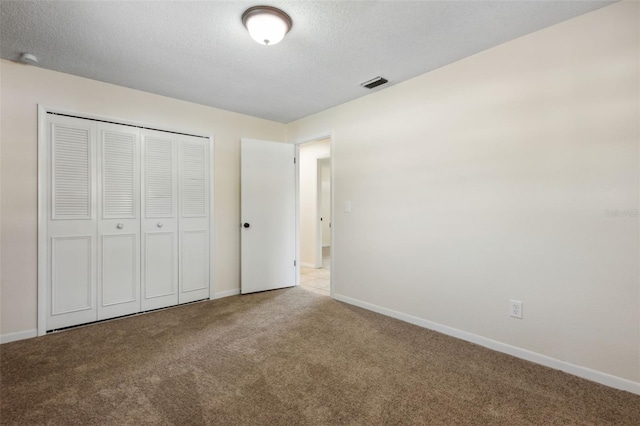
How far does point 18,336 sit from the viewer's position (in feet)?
8.35

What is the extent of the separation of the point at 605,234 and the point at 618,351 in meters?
0.74

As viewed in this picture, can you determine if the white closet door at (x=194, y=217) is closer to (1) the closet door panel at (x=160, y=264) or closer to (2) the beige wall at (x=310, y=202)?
(1) the closet door panel at (x=160, y=264)

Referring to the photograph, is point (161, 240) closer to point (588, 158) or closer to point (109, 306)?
point (109, 306)

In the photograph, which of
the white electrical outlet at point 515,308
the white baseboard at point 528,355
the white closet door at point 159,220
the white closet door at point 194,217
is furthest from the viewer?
the white closet door at point 194,217

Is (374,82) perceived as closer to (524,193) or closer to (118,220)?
(524,193)

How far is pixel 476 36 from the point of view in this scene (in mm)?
2191

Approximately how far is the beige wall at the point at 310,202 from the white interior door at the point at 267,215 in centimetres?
119

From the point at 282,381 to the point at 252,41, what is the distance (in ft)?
8.03

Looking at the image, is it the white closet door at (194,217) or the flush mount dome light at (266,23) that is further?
the white closet door at (194,217)

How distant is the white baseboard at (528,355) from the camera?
72.9 inches

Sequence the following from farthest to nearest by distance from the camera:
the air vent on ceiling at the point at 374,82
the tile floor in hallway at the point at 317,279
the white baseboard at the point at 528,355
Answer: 1. the tile floor in hallway at the point at 317,279
2. the air vent on ceiling at the point at 374,82
3. the white baseboard at the point at 528,355

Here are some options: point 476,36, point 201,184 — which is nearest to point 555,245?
point 476,36

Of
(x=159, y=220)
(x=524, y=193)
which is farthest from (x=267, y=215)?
(x=524, y=193)

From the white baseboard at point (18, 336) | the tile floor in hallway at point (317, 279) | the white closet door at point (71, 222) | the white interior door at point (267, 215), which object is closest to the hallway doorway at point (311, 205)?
the tile floor in hallway at point (317, 279)
